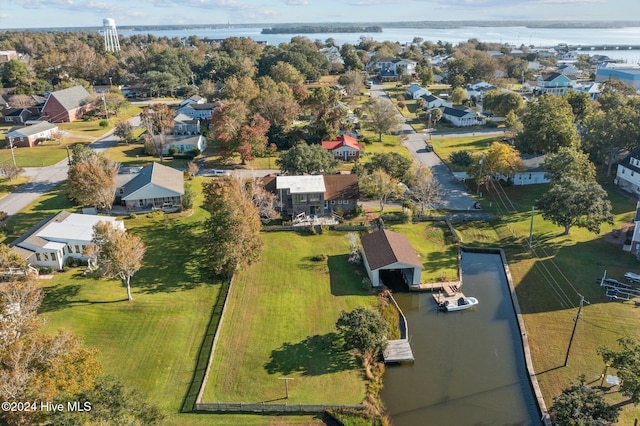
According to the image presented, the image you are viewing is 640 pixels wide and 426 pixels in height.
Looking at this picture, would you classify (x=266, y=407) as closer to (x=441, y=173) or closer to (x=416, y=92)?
(x=441, y=173)

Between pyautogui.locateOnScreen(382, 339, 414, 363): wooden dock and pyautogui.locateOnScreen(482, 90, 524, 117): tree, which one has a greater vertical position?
pyautogui.locateOnScreen(482, 90, 524, 117): tree

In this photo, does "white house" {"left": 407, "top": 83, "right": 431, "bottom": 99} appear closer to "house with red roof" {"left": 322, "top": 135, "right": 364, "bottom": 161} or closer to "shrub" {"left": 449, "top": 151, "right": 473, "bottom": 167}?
"house with red roof" {"left": 322, "top": 135, "right": 364, "bottom": 161}

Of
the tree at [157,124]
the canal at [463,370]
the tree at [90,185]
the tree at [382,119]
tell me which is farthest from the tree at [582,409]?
the tree at [157,124]

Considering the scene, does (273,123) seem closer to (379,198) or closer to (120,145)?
(120,145)

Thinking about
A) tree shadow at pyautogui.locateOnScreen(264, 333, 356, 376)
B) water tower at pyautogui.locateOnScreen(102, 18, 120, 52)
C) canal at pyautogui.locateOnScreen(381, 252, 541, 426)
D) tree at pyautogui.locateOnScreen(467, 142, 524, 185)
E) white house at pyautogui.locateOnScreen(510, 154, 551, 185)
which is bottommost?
canal at pyautogui.locateOnScreen(381, 252, 541, 426)

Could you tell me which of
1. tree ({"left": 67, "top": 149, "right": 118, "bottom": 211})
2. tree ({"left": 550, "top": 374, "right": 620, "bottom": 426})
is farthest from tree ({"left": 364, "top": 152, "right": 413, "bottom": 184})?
tree ({"left": 550, "top": 374, "right": 620, "bottom": 426})

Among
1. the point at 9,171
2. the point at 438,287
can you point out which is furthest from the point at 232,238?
the point at 9,171

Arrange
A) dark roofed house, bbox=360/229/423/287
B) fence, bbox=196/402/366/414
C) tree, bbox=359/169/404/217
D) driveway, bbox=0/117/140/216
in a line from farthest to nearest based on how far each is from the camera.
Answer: driveway, bbox=0/117/140/216
tree, bbox=359/169/404/217
dark roofed house, bbox=360/229/423/287
fence, bbox=196/402/366/414

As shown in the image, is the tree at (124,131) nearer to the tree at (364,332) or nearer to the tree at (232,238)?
the tree at (232,238)
